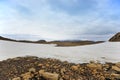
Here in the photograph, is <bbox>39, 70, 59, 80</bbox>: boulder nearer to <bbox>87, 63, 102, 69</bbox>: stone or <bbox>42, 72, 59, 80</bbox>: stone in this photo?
<bbox>42, 72, 59, 80</bbox>: stone

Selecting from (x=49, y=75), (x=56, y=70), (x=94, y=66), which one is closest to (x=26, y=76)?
(x=49, y=75)

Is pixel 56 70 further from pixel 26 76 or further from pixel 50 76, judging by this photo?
pixel 26 76

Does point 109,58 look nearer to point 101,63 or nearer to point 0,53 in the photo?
point 101,63

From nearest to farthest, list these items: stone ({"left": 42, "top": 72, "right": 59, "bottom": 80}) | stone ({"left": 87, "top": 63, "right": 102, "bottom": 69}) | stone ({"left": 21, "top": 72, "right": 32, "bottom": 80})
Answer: stone ({"left": 42, "top": 72, "right": 59, "bottom": 80})
stone ({"left": 21, "top": 72, "right": 32, "bottom": 80})
stone ({"left": 87, "top": 63, "right": 102, "bottom": 69})

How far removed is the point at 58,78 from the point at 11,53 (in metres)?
3.61

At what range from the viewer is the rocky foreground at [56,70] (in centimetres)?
575

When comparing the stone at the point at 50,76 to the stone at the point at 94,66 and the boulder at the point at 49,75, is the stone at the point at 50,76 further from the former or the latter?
the stone at the point at 94,66

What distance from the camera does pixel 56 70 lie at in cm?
599

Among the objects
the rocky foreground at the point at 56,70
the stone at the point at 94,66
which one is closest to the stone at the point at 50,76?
the rocky foreground at the point at 56,70

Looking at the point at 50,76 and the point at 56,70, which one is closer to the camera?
the point at 50,76

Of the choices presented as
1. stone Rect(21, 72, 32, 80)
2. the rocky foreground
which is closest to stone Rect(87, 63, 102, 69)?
the rocky foreground

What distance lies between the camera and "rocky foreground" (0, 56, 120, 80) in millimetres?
5754

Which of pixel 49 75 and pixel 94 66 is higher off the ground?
pixel 94 66

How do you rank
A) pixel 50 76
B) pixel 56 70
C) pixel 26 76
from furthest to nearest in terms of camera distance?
pixel 56 70 → pixel 26 76 → pixel 50 76
